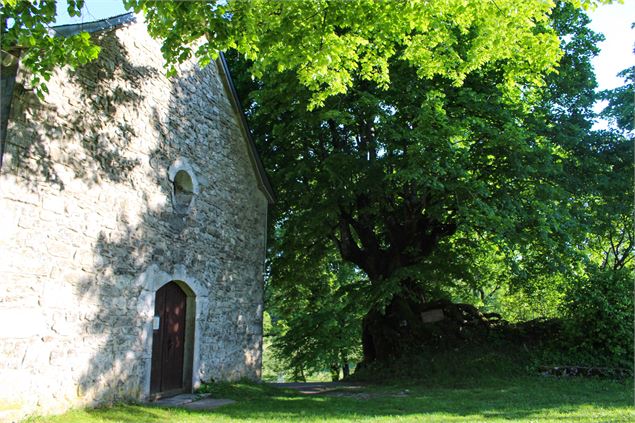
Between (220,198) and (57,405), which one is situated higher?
(220,198)

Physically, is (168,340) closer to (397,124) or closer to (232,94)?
(232,94)

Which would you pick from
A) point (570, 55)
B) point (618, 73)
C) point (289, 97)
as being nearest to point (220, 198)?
point (289, 97)

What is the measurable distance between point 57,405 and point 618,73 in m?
14.7

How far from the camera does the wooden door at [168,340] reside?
29.2 feet

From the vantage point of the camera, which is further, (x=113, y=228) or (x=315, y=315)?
(x=315, y=315)

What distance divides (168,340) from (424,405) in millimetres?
4679

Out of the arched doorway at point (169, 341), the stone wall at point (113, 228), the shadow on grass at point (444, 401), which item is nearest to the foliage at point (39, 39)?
the stone wall at point (113, 228)

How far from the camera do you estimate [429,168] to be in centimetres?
1043

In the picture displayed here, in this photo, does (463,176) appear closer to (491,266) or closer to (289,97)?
(289,97)

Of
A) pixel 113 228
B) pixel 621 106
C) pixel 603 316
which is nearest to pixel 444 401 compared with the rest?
pixel 603 316

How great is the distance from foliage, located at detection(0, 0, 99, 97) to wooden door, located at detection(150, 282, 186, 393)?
14.2 feet

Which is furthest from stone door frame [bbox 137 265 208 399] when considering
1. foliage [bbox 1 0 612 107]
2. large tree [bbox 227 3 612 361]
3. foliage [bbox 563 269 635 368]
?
→ foliage [bbox 563 269 635 368]

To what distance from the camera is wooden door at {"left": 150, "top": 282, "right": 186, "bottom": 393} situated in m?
8.91

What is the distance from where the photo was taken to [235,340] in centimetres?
1108
